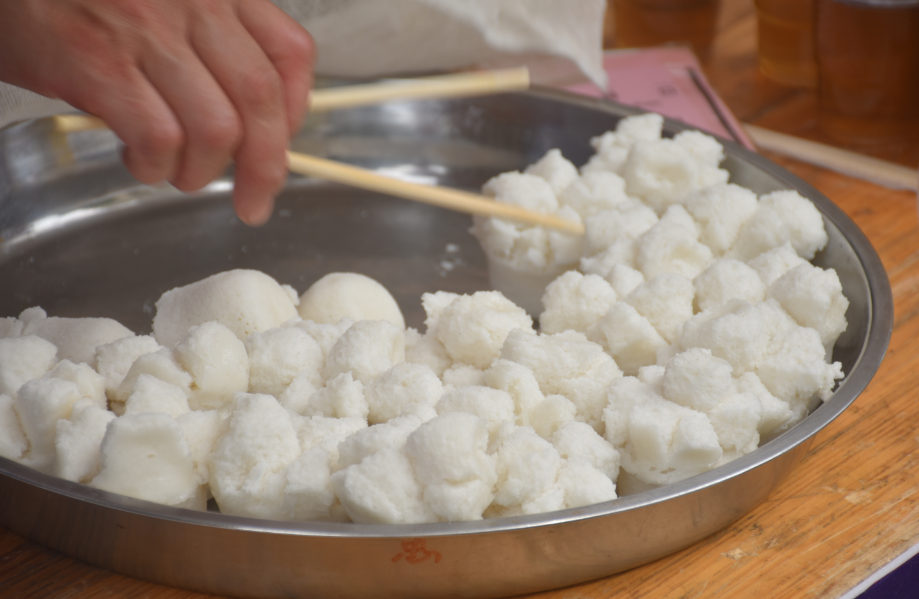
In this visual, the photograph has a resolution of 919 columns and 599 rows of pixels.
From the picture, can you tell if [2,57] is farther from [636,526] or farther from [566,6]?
[566,6]

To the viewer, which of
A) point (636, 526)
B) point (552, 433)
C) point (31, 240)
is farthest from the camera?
point (31, 240)

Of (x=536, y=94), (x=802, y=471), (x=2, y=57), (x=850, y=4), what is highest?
(x=2, y=57)

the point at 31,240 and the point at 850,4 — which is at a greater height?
the point at 850,4

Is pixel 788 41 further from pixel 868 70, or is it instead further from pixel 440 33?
pixel 440 33

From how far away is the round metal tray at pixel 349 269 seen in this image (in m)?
0.68

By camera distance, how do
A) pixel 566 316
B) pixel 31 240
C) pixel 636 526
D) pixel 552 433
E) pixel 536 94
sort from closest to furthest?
pixel 636 526, pixel 552 433, pixel 566 316, pixel 31 240, pixel 536 94

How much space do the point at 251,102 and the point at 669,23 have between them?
4.49ft

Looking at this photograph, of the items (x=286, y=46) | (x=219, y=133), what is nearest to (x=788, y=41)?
(x=286, y=46)

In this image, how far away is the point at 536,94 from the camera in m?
1.40

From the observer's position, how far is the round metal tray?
2.23ft

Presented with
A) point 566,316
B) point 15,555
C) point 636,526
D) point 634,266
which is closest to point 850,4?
point 634,266

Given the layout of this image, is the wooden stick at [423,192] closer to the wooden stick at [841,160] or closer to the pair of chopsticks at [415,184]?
the pair of chopsticks at [415,184]

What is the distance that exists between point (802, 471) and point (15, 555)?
727mm

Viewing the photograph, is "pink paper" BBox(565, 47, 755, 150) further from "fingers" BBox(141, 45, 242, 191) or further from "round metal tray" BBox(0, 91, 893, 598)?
"fingers" BBox(141, 45, 242, 191)
